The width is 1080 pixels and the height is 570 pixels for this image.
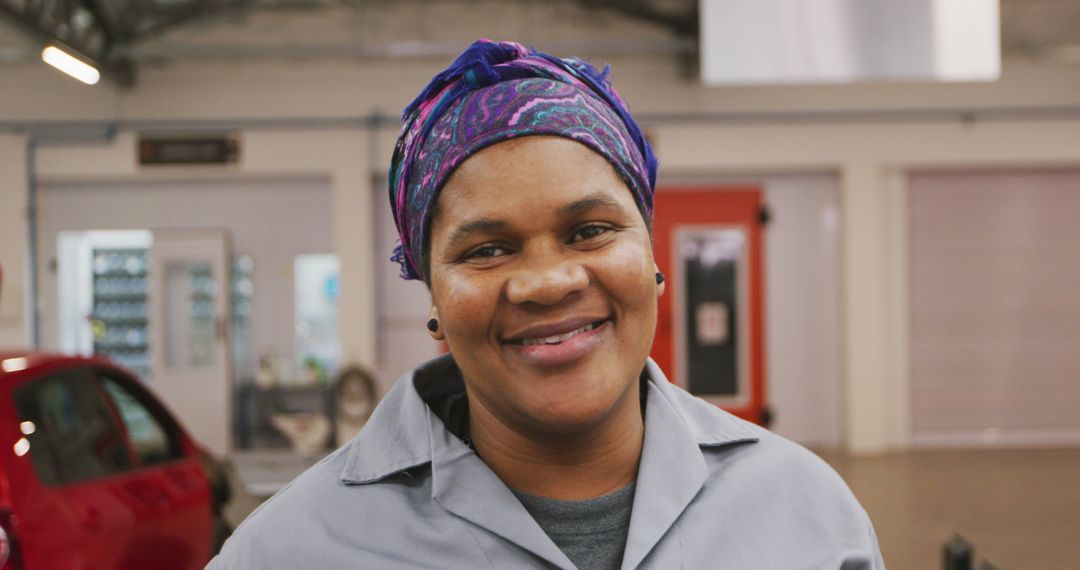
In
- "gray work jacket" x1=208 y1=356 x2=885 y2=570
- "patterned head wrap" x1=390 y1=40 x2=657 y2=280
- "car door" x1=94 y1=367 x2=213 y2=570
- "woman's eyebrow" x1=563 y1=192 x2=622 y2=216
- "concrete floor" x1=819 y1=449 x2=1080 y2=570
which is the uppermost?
"patterned head wrap" x1=390 y1=40 x2=657 y2=280


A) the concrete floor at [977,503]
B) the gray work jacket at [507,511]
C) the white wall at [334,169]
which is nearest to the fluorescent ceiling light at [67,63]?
the white wall at [334,169]

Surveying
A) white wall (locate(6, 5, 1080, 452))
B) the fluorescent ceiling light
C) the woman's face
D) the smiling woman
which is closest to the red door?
white wall (locate(6, 5, 1080, 452))

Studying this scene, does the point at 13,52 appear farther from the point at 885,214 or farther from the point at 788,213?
the point at 885,214

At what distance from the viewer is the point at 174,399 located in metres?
7.45

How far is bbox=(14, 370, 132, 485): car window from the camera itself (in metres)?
2.37

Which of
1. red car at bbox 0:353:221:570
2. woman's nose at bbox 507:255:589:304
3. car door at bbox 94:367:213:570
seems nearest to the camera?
woman's nose at bbox 507:255:589:304

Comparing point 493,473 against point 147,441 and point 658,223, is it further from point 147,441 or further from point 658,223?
point 658,223

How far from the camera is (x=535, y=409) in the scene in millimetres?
1046

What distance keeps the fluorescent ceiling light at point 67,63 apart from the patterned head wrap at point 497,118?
4.69 metres

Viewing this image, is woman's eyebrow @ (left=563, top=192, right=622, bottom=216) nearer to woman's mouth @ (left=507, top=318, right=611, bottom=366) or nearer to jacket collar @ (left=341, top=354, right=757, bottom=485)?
woman's mouth @ (left=507, top=318, right=611, bottom=366)

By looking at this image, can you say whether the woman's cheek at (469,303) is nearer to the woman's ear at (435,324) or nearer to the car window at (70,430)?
the woman's ear at (435,324)

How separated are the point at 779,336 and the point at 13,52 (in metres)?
7.10

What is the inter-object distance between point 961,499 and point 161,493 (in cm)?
518

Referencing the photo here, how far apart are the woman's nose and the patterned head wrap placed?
0.52 feet
